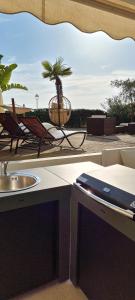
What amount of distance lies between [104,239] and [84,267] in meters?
0.40

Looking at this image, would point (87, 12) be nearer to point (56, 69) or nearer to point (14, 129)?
point (14, 129)

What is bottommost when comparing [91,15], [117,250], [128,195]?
[117,250]

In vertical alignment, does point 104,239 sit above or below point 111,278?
above

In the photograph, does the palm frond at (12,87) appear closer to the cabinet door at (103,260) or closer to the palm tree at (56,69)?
the palm tree at (56,69)

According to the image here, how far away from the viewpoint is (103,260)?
1.40 meters

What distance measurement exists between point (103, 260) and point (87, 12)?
270 cm

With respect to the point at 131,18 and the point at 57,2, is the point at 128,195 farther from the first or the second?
the point at 131,18

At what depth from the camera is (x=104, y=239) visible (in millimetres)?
1368

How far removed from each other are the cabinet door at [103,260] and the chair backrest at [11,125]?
3.92m

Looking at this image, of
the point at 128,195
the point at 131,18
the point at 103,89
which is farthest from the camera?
the point at 103,89

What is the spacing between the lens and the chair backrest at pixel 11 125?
5.20 meters

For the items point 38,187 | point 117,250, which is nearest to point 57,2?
point 38,187

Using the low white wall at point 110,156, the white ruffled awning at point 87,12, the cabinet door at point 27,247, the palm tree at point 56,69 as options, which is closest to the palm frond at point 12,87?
the palm tree at point 56,69

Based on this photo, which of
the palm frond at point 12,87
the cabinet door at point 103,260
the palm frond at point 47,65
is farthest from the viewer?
the palm frond at point 47,65
